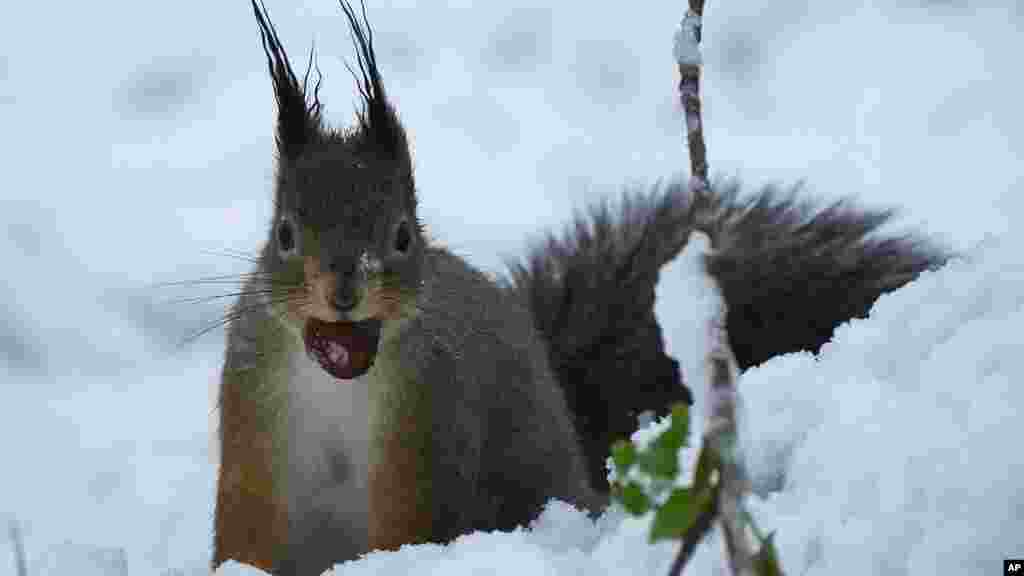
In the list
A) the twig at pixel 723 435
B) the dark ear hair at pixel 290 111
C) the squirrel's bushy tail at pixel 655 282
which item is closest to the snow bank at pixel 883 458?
the twig at pixel 723 435

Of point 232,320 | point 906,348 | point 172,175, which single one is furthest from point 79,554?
point 172,175

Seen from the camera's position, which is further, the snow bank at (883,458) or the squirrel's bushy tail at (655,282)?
the squirrel's bushy tail at (655,282)

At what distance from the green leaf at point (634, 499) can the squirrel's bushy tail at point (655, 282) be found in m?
1.52

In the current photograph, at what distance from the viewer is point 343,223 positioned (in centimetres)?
165

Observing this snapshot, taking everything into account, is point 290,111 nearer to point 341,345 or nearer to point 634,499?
point 341,345

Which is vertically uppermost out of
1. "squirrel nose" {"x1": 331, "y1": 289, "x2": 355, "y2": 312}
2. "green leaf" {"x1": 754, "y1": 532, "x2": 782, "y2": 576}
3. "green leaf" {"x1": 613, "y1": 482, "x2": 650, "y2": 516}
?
"squirrel nose" {"x1": 331, "y1": 289, "x2": 355, "y2": 312}

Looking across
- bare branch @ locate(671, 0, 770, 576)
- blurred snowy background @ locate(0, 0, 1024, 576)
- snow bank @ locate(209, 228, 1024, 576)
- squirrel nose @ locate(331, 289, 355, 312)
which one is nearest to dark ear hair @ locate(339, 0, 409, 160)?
squirrel nose @ locate(331, 289, 355, 312)

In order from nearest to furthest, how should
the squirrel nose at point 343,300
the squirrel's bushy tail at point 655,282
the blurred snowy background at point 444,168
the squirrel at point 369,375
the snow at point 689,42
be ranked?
the snow at point 689,42, the blurred snowy background at point 444,168, the squirrel nose at point 343,300, the squirrel at point 369,375, the squirrel's bushy tail at point 655,282

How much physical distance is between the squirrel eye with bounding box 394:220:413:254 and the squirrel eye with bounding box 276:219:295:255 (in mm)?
120

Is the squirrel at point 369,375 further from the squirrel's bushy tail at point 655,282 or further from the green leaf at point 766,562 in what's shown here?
the green leaf at point 766,562

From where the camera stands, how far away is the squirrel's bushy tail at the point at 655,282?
2.39m

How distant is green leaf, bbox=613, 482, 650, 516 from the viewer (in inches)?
30.6

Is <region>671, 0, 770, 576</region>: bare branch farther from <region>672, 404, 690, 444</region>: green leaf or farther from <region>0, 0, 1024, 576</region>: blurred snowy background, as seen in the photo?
<region>0, 0, 1024, 576</region>: blurred snowy background

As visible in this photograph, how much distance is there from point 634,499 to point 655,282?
168 cm
